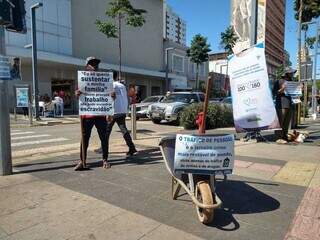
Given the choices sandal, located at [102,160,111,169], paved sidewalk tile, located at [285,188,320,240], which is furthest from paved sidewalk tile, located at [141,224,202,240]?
sandal, located at [102,160,111,169]

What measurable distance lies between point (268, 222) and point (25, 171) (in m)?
4.14

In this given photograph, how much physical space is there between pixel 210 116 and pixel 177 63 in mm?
38980

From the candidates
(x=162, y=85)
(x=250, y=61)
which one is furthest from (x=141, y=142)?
(x=162, y=85)

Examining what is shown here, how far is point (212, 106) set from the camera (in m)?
15.6

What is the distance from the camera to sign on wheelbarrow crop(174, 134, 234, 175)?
411 cm

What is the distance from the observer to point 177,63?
174 ft

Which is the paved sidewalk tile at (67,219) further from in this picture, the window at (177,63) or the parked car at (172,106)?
the window at (177,63)

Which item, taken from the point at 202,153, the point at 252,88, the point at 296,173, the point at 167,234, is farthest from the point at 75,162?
the point at 252,88

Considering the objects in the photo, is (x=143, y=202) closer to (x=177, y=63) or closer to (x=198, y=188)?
(x=198, y=188)

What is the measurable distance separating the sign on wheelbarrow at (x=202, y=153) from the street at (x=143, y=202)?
56 cm

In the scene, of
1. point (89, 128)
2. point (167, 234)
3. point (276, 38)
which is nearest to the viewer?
point (167, 234)

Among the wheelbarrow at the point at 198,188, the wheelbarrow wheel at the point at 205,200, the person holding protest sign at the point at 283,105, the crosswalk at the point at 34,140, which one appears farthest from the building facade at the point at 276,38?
the wheelbarrow wheel at the point at 205,200

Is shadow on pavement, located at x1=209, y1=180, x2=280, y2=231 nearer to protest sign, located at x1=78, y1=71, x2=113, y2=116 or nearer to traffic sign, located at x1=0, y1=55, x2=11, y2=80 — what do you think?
protest sign, located at x1=78, y1=71, x2=113, y2=116

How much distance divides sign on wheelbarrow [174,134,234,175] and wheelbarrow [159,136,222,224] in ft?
0.44
